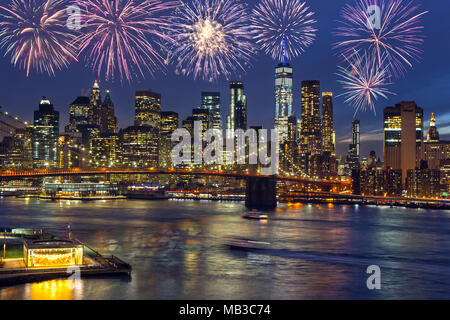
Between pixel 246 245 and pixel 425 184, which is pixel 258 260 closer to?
pixel 246 245

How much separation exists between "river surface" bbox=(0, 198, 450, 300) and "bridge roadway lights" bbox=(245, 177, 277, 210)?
3019 cm

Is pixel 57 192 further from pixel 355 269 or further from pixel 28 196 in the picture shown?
pixel 355 269

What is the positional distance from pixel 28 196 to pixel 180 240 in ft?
372

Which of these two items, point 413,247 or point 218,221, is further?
point 218,221

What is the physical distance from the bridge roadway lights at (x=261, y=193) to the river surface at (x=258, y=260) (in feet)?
99.1

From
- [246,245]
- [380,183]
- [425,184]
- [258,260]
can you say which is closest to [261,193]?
[246,245]

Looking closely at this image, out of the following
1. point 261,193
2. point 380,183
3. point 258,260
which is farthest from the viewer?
point 380,183

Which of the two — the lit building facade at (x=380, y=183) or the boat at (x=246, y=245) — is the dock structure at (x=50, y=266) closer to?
the boat at (x=246, y=245)

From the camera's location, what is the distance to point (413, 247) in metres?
50.7

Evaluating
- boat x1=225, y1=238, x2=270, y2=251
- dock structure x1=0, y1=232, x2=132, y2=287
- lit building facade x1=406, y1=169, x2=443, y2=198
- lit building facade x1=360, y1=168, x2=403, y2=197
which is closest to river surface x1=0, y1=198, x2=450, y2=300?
dock structure x1=0, y1=232, x2=132, y2=287

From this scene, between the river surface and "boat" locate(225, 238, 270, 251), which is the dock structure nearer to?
the river surface

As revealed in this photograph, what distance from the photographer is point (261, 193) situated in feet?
340

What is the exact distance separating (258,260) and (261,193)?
6330cm
